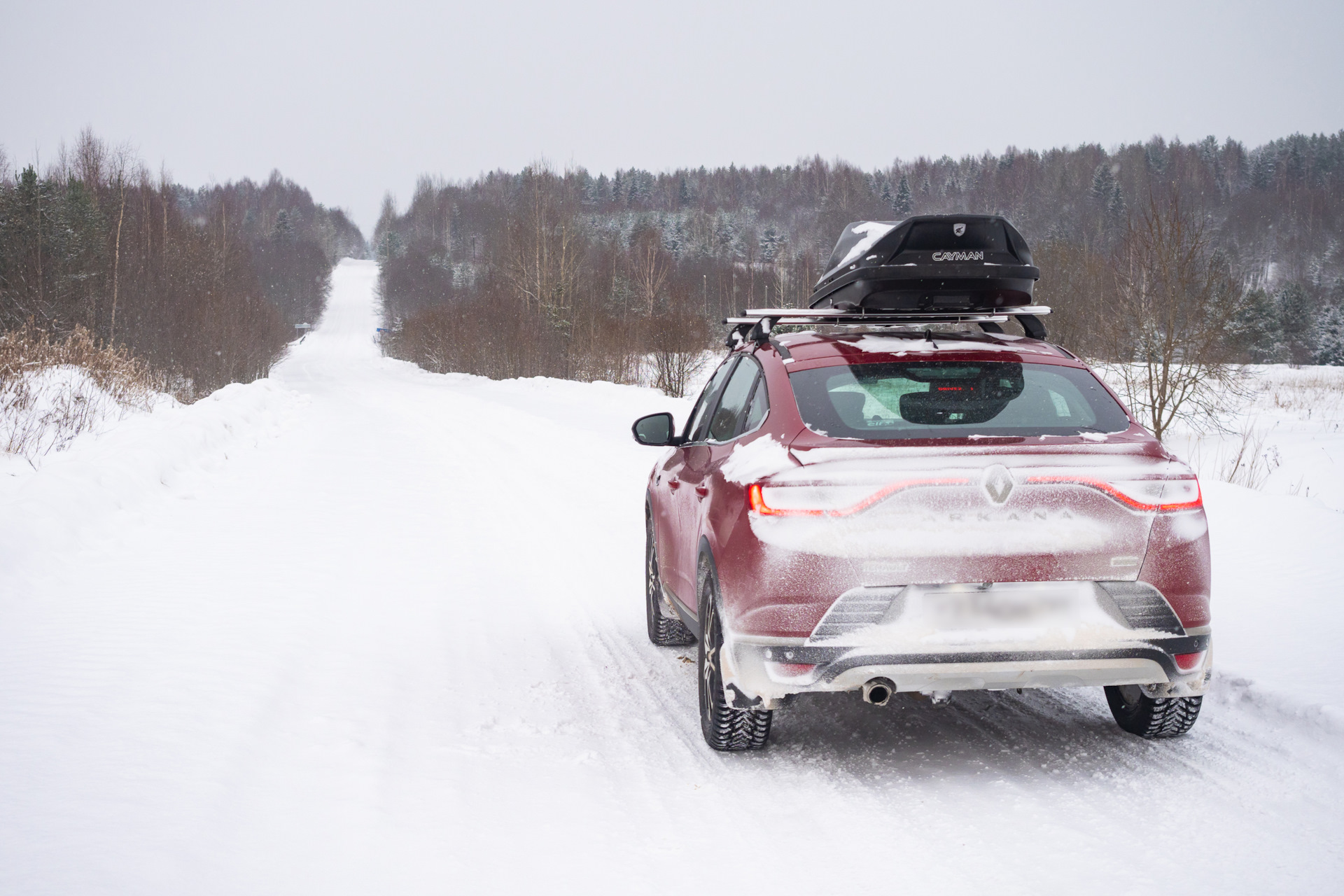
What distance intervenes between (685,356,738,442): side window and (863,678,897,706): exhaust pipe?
2.17 m

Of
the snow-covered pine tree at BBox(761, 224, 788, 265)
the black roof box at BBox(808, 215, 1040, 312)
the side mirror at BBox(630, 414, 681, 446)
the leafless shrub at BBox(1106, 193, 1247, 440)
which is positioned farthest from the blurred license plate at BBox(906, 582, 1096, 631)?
the snow-covered pine tree at BBox(761, 224, 788, 265)

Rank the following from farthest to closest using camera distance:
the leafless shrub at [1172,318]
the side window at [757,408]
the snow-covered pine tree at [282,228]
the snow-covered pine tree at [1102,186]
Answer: the snow-covered pine tree at [282,228] < the snow-covered pine tree at [1102,186] < the leafless shrub at [1172,318] < the side window at [757,408]

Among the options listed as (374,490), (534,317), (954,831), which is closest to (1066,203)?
(534,317)

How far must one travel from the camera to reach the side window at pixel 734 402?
14.6ft

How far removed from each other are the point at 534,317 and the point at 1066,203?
6779cm

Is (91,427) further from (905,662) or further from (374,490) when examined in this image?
(905,662)

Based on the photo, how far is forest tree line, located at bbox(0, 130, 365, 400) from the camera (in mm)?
27219

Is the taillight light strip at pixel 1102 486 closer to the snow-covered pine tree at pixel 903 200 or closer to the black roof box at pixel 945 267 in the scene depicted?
the black roof box at pixel 945 267

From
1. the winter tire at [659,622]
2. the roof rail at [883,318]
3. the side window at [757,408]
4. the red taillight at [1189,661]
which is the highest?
the roof rail at [883,318]

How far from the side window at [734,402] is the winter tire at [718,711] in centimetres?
79

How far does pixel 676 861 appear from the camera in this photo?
3018mm

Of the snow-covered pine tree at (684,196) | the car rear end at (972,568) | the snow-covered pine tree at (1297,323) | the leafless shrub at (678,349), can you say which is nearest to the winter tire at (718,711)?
the car rear end at (972,568)

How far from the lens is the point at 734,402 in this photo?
4750 millimetres

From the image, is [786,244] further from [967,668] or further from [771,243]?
[967,668]
